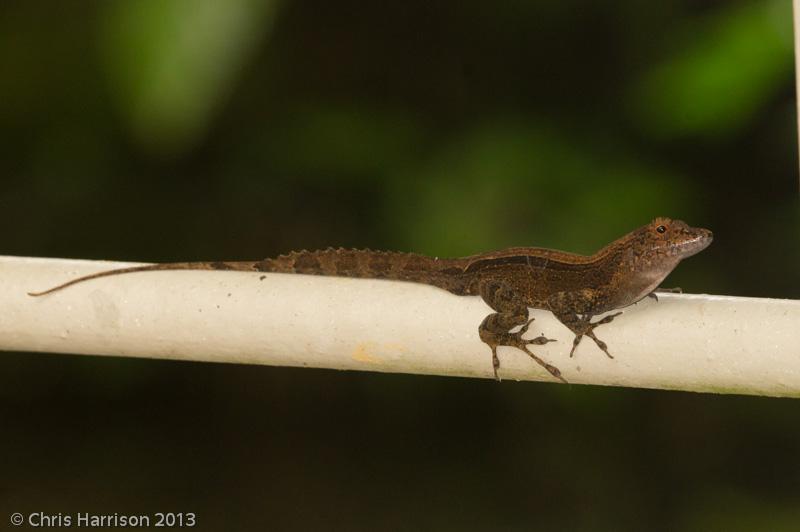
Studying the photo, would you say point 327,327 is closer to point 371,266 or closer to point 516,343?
point 516,343

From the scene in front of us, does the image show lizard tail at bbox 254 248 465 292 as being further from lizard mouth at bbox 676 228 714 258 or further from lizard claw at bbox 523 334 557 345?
lizard mouth at bbox 676 228 714 258

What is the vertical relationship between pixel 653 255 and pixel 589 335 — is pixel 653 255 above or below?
above

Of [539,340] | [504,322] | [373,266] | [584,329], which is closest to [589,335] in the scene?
[584,329]

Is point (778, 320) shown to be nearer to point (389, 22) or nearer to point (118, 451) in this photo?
point (389, 22)

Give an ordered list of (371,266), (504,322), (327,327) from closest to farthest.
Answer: (327,327) < (504,322) < (371,266)

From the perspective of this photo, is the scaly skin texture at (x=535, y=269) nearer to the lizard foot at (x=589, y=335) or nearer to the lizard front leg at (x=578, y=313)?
the lizard front leg at (x=578, y=313)

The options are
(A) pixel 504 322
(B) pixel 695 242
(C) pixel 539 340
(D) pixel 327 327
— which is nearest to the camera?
(D) pixel 327 327

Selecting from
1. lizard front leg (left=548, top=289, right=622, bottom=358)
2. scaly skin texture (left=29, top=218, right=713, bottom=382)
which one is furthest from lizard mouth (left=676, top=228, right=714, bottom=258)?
lizard front leg (left=548, top=289, right=622, bottom=358)

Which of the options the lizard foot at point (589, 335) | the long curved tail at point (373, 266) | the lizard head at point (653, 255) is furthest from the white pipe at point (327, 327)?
the long curved tail at point (373, 266)
